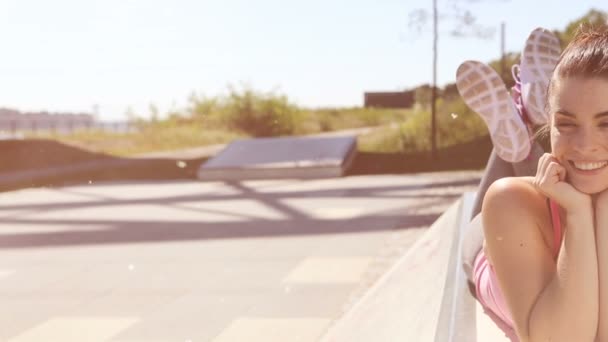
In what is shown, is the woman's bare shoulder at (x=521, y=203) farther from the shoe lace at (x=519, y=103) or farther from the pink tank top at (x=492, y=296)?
the shoe lace at (x=519, y=103)

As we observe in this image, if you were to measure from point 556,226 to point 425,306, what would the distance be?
1.26 metres

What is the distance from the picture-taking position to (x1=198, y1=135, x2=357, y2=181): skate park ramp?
12719mm

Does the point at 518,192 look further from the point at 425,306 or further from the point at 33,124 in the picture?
the point at 33,124

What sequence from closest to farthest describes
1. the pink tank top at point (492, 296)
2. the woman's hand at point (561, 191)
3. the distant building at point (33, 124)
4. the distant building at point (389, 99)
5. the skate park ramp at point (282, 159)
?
1. the woman's hand at point (561, 191)
2. the pink tank top at point (492, 296)
3. the skate park ramp at point (282, 159)
4. the distant building at point (33, 124)
5. the distant building at point (389, 99)

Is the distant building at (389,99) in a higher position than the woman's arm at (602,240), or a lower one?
lower

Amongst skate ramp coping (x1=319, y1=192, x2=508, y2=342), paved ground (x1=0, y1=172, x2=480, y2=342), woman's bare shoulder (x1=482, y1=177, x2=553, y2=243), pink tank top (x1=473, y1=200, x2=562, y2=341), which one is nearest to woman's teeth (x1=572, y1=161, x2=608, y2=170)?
woman's bare shoulder (x1=482, y1=177, x2=553, y2=243)

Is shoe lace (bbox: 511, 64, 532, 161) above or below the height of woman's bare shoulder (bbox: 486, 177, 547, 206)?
above

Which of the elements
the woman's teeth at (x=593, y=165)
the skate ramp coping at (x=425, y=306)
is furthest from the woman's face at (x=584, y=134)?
the skate ramp coping at (x=425, y=306)

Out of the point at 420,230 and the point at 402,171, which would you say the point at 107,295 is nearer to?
the point at 420,230

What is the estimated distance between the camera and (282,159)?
13609 millimetres

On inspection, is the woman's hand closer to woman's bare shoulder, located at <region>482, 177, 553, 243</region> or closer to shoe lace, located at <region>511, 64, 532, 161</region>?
woman's bare shoulder, located at <region>482, 177, 553, 243</region>

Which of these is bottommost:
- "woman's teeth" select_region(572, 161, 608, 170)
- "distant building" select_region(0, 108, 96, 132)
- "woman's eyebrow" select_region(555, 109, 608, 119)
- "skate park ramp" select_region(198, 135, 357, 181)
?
"distant building" select_region(0, 108, 96, 132)

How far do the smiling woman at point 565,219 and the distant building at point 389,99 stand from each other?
55647mm

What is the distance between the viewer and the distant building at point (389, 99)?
57206 millimetres
